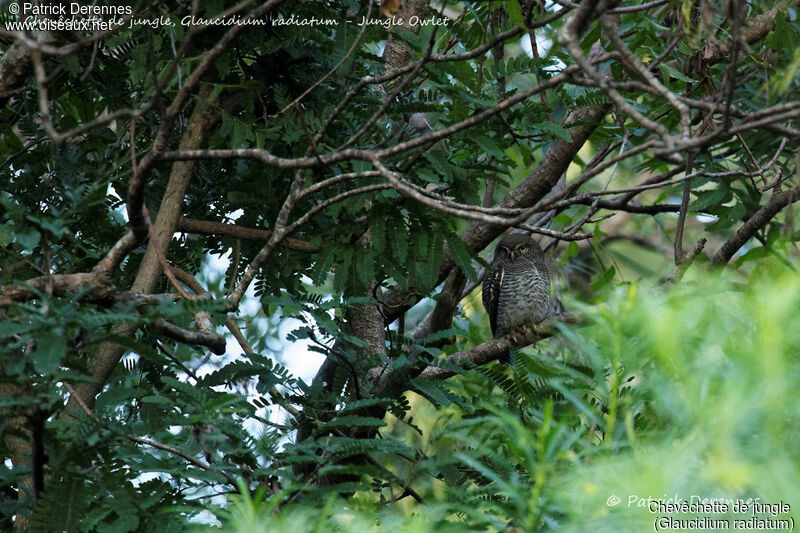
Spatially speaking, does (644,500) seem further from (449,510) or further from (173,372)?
(173,372)

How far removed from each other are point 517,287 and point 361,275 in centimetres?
273

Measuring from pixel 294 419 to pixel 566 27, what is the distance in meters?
1.60

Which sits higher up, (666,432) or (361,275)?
(361,275)

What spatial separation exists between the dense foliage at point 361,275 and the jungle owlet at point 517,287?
2.51 feet

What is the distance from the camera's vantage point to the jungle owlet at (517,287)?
5.72m

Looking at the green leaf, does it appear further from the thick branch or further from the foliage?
the foliage

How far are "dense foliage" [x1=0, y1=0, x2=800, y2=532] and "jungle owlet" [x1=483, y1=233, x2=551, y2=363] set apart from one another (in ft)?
2.51

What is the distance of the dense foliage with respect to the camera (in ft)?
4.82

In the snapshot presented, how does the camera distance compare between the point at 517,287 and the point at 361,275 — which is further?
the point at 517,287

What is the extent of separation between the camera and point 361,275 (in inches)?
126
